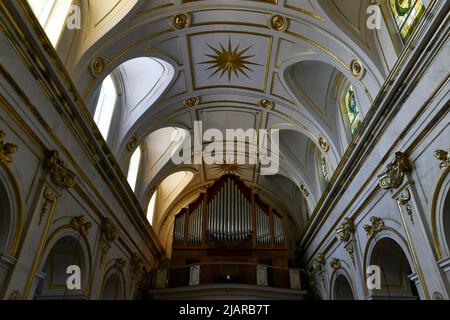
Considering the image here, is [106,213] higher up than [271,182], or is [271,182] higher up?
[271,182]

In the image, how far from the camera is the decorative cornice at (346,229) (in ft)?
28.7

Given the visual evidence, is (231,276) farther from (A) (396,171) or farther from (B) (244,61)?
(A) (396,171)

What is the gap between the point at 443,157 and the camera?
516cm

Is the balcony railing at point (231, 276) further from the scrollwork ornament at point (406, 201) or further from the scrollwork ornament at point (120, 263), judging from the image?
the scrollwork ornament at point (406, 201)

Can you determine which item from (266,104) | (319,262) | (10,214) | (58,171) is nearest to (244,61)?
(266,104)

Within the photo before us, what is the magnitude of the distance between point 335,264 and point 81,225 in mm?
6916

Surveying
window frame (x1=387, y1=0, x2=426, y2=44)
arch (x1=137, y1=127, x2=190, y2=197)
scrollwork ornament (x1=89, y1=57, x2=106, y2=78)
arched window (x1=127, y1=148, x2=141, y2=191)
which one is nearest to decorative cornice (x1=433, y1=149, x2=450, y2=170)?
window frame (x1=387, y1=0, x2=426, y2=44)

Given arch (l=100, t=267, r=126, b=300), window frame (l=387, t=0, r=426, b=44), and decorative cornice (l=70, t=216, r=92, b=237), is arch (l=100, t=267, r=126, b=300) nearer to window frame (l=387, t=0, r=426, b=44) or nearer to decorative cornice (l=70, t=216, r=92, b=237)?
decorative cornice (l=70, t=216, r=92, b=237)

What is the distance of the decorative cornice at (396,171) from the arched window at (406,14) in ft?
7.62

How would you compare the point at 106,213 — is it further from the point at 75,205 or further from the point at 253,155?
the point at 253,155

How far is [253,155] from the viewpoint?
48.0 feet
